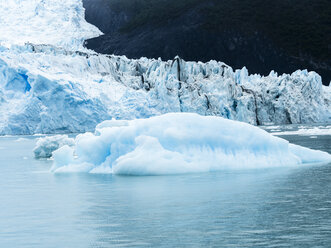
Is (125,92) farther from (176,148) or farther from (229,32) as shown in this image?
(229,32)

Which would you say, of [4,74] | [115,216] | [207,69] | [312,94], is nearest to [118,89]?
[4,74]

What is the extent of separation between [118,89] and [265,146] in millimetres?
25245

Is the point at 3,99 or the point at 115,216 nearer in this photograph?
the point at 115,216

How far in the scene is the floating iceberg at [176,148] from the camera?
12.1 metres

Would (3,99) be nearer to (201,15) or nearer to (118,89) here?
(118,89)

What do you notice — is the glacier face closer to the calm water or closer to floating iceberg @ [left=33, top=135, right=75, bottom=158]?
floating iceberg @ [left=33, top=135, right=75, bottom=158]

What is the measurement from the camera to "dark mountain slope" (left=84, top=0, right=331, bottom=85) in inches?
3091

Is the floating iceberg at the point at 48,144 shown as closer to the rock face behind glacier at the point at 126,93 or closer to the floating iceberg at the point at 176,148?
the floating iceberg at the point at 176,148

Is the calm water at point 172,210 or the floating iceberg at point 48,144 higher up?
the floating iceberg at point 48,144

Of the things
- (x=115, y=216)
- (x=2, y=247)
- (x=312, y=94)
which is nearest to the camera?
(x=2, y=247)

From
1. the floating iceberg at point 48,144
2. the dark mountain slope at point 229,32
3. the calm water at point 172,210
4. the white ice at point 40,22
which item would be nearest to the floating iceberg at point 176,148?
the calm water at point 172,210

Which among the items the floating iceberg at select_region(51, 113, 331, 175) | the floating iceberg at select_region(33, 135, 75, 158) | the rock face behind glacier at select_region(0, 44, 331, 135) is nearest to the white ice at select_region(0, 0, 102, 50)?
the rock face behind glacier at select_region(0, 44, 331, 135)

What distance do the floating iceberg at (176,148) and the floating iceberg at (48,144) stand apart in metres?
5.24

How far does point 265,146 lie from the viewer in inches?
516
